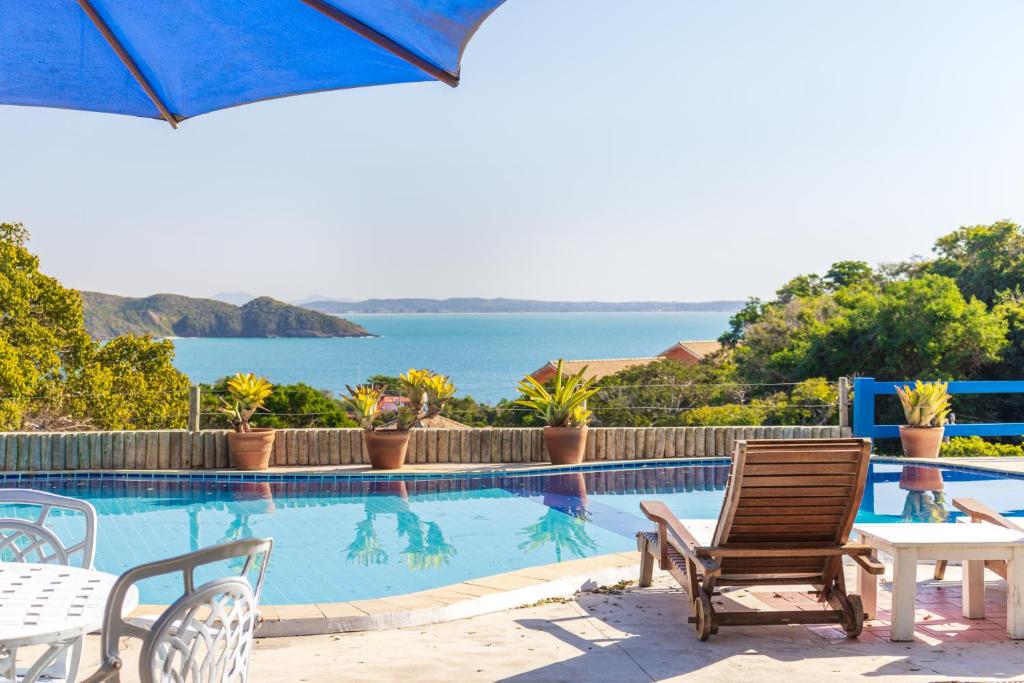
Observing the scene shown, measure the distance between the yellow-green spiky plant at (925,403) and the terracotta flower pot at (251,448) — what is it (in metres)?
6.15

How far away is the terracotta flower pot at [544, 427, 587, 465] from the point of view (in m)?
9.95

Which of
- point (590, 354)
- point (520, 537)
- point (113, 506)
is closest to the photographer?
point (520, 537)

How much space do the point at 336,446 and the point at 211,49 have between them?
24.1 ft

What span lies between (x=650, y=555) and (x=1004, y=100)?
38.2 meters

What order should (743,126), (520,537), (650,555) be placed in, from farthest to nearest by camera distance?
(743,126), (520,537), (650,555)

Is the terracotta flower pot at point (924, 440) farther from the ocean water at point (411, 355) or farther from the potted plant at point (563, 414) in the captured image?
the ocean water at point (411, 355)

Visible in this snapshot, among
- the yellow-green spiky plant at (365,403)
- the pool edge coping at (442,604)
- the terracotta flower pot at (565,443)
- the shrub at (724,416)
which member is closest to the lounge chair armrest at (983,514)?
the pool edge coping at (442,604)

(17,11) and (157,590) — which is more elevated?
(17,11)

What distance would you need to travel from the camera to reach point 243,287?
7038cm

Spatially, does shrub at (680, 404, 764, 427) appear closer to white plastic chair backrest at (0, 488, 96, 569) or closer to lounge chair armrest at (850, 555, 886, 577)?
lounge chair armrest at (850, 555, 886, 577)

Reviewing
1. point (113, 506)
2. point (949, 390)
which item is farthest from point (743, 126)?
point (113, 506)

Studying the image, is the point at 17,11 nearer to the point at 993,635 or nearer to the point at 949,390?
the point at 993,635

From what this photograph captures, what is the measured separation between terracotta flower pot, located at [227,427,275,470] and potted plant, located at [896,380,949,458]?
6.15 m

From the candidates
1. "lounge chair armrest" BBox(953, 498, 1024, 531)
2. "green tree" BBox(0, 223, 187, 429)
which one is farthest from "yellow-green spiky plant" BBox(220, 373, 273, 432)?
"green tree" BBox(0, 223, 187, 429)
